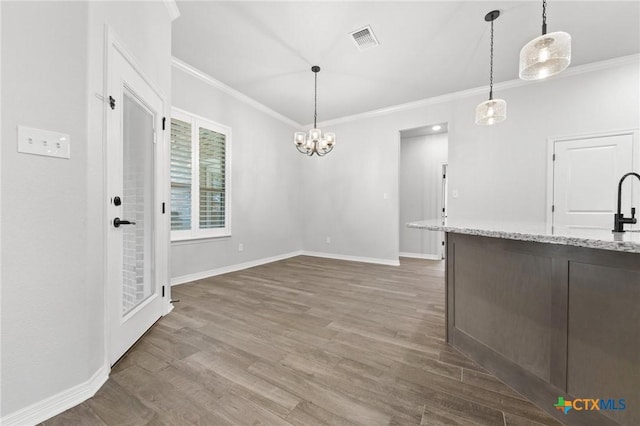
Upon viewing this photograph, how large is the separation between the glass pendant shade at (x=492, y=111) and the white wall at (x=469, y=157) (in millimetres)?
1753

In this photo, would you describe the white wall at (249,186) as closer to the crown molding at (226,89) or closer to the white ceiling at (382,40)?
the crown molding at (226,89)

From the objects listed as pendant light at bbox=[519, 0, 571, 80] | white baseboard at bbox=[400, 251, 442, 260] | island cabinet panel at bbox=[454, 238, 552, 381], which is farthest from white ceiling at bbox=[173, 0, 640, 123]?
→ white baseboard at bbox=[400, 251, 442, 260]

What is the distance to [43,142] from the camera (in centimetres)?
125


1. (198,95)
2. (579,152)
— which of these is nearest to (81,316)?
(198,95)

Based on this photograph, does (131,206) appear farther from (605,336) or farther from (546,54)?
(546,54)

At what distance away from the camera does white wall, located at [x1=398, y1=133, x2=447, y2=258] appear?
19.0 ft

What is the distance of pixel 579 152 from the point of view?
353 cm

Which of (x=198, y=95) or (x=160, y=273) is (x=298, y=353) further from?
(x=198, y=95)

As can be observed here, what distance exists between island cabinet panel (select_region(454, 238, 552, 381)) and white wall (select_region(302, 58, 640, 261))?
288cm

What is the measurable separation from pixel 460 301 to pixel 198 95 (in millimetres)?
4257

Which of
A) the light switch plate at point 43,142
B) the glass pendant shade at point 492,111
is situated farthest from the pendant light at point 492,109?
the light switch plate at point 43,142

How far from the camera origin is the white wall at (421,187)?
5789 millimetres

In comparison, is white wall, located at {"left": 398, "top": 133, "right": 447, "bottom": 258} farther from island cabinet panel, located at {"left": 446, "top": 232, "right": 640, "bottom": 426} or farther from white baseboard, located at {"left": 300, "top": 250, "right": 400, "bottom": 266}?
island cabinet panel, located at {"left": 446, "top": 232, "right": 640, "bottom": 426}

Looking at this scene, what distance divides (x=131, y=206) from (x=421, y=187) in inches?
225
